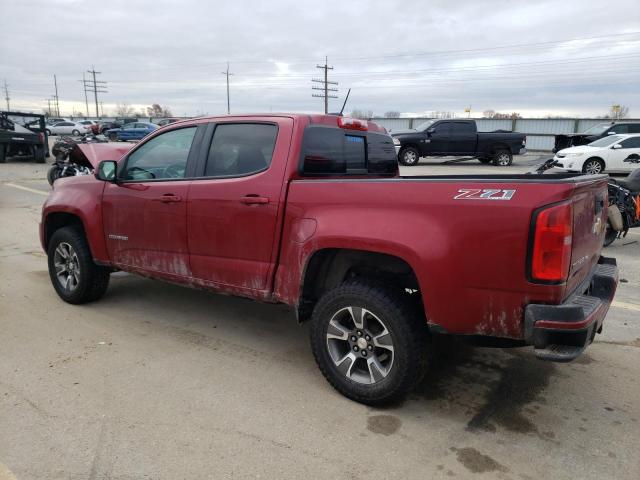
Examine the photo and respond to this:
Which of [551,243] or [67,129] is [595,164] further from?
[67,129]

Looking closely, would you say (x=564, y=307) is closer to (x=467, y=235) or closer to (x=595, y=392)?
(x=467, y=235)

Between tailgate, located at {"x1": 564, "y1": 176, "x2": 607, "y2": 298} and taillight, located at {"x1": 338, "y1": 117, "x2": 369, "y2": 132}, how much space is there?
5.74 ft

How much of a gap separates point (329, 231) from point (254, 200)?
684 mm

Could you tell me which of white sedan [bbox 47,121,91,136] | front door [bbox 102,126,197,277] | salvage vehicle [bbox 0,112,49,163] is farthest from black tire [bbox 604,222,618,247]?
white sedan [bbox 47,121,91,136]

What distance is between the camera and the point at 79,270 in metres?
4.86

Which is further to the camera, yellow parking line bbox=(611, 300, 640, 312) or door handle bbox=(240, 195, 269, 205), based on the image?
yellow parking line bbox=(611, 300, 640, 312)

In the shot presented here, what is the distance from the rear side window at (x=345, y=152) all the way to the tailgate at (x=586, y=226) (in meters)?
1.68

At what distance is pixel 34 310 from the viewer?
483 cm

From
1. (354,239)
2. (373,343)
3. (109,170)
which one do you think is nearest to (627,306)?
(373,343)

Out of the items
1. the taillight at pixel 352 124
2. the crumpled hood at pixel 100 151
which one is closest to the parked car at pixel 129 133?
the crumpled hood at pixel 100 151

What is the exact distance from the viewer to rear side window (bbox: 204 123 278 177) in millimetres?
3670

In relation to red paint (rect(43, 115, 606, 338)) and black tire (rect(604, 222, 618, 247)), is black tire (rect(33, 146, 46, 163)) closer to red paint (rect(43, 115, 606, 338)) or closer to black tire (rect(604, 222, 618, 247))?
red paint (rect(43, 115, 606, 338))

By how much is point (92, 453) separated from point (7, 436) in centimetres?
55

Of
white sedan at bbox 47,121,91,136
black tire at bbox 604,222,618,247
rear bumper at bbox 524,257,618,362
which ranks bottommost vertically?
black tire at bbox 604,222,618,247
